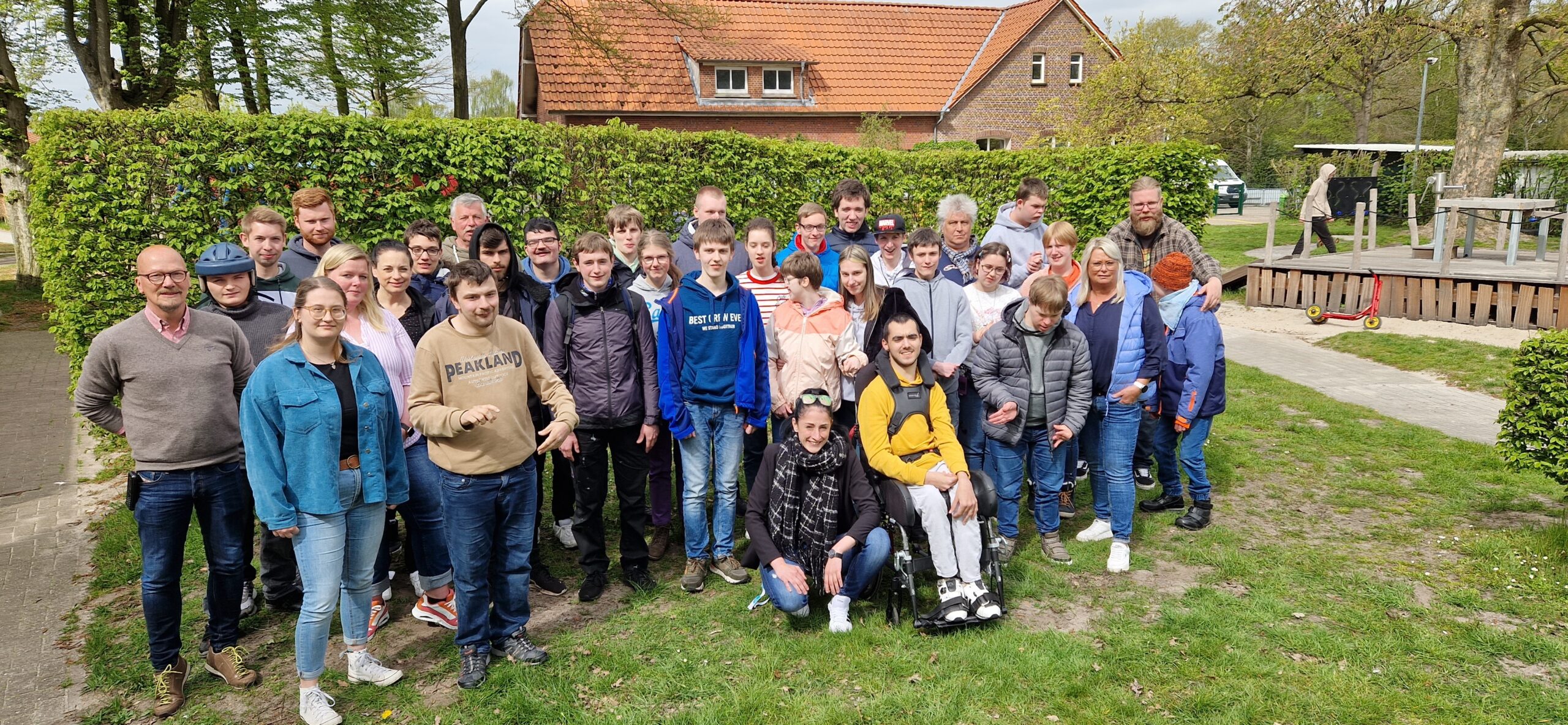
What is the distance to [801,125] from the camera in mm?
28516

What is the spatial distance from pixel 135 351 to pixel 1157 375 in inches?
214

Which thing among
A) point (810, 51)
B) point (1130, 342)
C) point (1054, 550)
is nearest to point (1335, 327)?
point (1130, 342)

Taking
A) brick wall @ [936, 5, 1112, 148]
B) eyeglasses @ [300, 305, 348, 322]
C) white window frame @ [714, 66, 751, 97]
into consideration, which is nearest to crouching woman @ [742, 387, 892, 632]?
eyeglasses @ [300, 305, 348, 322]

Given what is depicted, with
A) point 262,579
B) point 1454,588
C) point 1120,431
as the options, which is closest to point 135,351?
point 262,579

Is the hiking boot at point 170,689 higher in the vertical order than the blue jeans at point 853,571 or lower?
lower

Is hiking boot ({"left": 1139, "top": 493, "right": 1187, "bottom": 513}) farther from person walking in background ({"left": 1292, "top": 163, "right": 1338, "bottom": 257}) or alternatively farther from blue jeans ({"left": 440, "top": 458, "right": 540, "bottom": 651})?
person walking in background ({"left": 1292, "top": 163, "right": 1338, "bottom": 257})

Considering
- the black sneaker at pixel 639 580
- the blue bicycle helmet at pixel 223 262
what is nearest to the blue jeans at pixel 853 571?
the black sneaker at pixel 639 580

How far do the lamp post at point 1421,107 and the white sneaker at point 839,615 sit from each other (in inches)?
1047

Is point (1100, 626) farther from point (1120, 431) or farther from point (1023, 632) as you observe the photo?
point (1120, 431)

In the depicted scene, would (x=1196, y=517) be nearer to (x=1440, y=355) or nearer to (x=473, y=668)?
(x=473, y=668)

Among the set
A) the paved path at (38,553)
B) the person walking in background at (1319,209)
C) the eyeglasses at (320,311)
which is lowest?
the paved path at (38,553)

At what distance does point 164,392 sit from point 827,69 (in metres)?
27.2

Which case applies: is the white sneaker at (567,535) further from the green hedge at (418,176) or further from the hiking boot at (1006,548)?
the green hedge at (418,176)

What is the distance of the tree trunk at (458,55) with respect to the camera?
1900 centimetres
